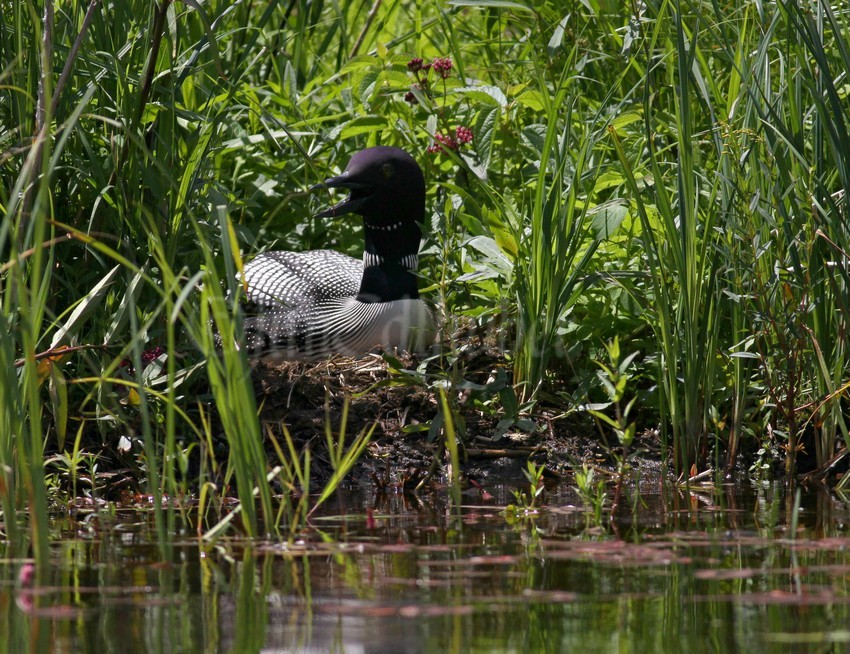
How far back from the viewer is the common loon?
4.12 m

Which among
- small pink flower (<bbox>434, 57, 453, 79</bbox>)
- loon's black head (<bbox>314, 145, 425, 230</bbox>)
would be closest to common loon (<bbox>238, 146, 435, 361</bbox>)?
loon's black head (<bbox>314, 145, 425, 230</bbox>)

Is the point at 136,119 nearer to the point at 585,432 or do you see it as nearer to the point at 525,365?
the point at 525,365

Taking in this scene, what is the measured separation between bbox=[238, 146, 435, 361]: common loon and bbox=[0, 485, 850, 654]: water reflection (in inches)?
55.4

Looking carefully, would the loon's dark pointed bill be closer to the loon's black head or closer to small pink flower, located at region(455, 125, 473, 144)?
the loon's black head

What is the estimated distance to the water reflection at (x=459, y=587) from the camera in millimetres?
1788

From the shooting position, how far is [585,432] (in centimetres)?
354

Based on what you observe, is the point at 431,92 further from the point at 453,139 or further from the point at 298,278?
the point at 298,278

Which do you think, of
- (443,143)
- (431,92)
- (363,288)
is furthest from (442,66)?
(363,288)

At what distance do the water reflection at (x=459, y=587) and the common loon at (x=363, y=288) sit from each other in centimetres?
141

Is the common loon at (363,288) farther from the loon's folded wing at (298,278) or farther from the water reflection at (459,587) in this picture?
the water reflection at (459,587)

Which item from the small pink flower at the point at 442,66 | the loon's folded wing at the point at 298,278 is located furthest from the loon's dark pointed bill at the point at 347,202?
the small pink flower at the point at 442,66

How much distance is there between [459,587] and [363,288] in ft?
7.68

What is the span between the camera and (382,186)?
13.6 ft

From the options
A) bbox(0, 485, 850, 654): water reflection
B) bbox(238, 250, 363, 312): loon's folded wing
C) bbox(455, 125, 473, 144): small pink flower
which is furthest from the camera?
bbox(238, 250, 363, 312): loon's folded wing
